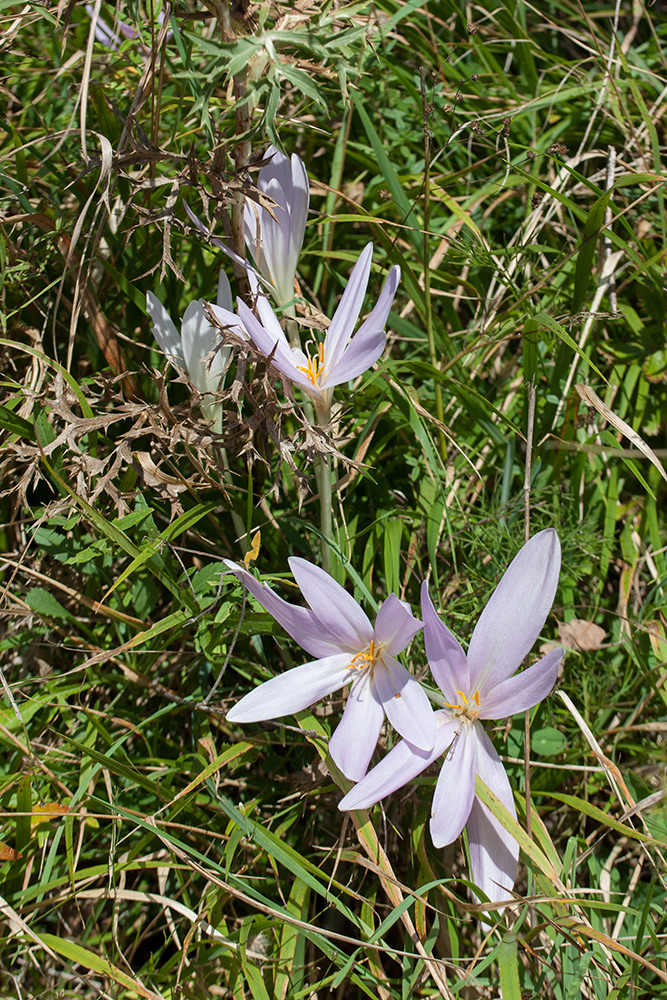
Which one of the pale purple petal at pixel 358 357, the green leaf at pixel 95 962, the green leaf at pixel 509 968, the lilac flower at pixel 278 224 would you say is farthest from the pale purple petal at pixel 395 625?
the green leaf at pixel 95 962

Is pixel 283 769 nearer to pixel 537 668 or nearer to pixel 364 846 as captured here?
pixel 364 846

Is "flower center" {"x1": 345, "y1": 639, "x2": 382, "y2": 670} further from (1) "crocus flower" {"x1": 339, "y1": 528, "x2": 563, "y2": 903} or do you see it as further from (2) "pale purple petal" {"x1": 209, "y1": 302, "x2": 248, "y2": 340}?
(2) "pale purple petal" {"x1": 209, "y1": 302, "x2": 248, "y2": 340}

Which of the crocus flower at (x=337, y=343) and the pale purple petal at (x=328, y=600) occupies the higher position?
the crocus flower at (x=337, y=343)

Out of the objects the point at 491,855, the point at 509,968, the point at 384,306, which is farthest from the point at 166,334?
the point at 509,968

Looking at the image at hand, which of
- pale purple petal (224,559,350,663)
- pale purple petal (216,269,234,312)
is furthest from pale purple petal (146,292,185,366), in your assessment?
pale purple petal (224,559,350,663)

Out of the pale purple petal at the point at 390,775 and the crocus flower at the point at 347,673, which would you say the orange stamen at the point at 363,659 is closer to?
the crocus flower at the point at 347,673

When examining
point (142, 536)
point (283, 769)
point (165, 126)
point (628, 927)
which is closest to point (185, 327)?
point (142, 536)

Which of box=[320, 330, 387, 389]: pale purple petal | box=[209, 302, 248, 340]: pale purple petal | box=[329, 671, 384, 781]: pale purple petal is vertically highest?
box=[209, 302, 248, 340]: pale purple petal
